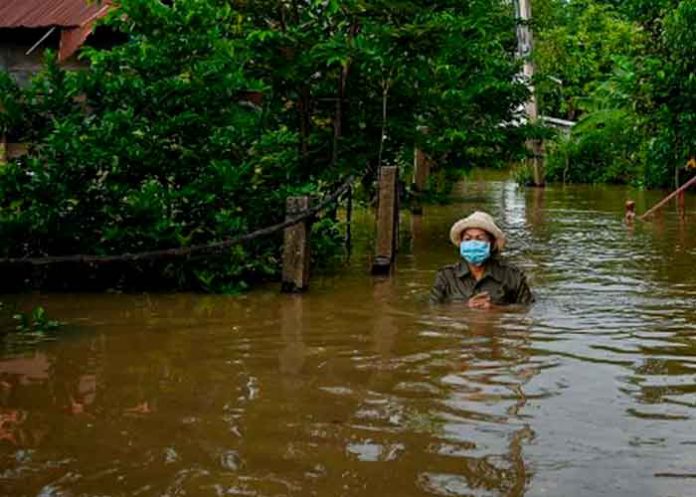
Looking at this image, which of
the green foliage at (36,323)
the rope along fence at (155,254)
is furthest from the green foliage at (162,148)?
the green foliage at (36,323)

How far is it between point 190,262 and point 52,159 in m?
1.58

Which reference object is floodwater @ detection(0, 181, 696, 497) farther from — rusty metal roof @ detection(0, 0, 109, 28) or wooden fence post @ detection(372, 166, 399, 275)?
rusty metal roof @ detection(0, 0, 109, 28)

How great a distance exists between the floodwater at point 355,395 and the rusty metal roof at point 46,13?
8.06 meters

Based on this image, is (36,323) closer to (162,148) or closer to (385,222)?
(162,148)

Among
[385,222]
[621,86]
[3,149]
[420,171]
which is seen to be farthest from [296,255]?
[420,171]

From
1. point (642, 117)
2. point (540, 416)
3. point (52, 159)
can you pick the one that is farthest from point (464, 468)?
point (642, 117)

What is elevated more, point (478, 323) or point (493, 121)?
point (493, 121)

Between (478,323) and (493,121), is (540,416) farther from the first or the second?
(493,121)

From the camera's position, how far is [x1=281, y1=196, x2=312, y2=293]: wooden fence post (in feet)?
32.8

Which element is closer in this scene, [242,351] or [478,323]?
[242,351]

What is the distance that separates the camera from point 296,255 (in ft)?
32.8

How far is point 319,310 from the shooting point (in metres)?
9.15

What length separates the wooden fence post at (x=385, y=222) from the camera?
37.2 ft

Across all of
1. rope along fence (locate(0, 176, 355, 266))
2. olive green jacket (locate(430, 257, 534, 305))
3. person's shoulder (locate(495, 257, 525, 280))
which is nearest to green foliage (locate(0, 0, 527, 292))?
rope along fence (locate(0, 176, 355, 266))
